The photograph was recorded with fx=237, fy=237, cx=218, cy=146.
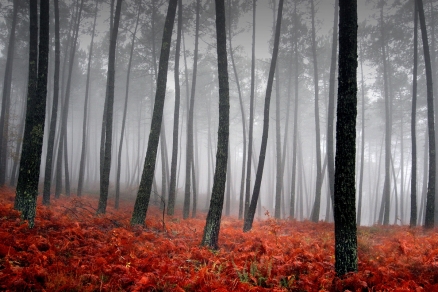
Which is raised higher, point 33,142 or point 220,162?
point 33,142

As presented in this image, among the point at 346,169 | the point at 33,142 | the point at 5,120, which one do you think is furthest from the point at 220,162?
the point at 5,120

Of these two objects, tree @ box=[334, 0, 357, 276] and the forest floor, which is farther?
tree @ box=[334, 0, 357, 276]

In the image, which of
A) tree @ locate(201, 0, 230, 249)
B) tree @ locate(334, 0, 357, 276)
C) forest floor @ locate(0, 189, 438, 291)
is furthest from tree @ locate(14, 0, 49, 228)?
tree @ locate(334, 0, 357, 276)

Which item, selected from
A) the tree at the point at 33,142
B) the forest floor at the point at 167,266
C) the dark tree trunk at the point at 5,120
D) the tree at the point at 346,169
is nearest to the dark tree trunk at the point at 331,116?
the forest floor at the point at 167,266

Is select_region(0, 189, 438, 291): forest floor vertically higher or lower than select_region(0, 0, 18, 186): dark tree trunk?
lower

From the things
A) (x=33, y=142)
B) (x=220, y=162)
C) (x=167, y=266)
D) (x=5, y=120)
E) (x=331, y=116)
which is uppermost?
(x=331, y=116)

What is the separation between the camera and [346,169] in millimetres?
4641

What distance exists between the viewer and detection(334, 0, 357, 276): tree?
15.2 ft

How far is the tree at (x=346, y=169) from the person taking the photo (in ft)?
15.2

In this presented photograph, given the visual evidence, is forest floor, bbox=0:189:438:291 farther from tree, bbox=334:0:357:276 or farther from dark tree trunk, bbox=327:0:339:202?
dark tree trunk, bbox=327:0:339:202

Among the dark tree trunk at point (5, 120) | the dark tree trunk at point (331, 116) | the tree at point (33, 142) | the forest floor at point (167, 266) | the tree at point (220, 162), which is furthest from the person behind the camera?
the dark tree trunk at point (5, 120)

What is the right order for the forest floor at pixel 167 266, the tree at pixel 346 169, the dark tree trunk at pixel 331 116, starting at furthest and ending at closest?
the dark tree trunk at pixel 331 116, the tree at pixel 346 169, the forest floor at pixel 167 266

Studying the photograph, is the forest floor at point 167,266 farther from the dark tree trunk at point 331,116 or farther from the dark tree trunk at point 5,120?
the dark tree trunk at point 5,120

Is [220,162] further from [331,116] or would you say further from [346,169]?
[331,116]
